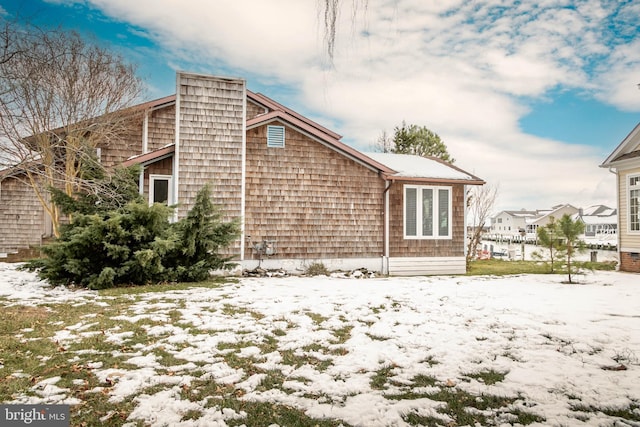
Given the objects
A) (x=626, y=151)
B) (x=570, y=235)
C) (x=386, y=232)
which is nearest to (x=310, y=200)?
(x=386, y=232)

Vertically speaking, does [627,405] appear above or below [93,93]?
below

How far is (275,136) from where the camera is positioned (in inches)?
460

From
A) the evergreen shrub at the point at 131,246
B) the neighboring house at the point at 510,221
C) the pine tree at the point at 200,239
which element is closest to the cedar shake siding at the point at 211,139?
the pine tree at the point at 200,239

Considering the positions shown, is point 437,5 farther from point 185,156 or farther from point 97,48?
point 97,48

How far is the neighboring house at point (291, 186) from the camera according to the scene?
10836mm

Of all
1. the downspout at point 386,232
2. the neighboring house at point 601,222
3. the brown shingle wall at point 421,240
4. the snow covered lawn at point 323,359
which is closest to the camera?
the snow covered lawn at point 323,359

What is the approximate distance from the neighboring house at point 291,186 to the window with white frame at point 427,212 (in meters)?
0.03

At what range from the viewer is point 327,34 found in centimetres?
213

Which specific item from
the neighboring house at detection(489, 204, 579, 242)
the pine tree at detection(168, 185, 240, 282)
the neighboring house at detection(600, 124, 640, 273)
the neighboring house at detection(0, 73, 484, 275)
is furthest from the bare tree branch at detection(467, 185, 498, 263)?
the neighboring house at detection(489, 204, 579, 242)

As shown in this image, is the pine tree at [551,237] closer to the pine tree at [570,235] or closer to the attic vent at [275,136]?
the pine tree at [570,235]

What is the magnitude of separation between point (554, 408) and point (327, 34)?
2977 millimetres

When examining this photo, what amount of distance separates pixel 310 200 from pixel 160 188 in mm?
4175

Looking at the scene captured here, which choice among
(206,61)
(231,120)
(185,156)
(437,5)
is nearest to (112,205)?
(185,156)

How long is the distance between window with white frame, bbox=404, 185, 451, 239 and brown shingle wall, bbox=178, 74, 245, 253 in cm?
529
